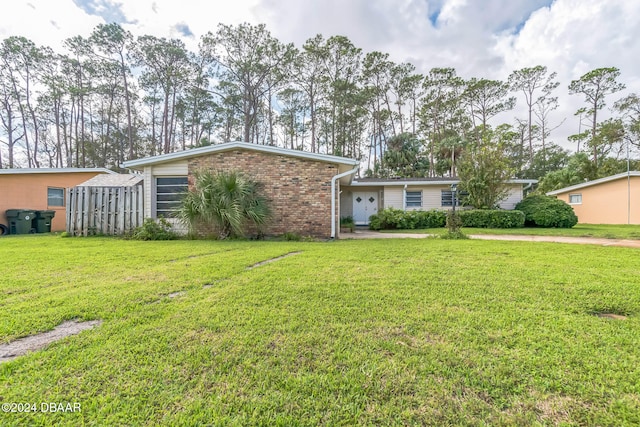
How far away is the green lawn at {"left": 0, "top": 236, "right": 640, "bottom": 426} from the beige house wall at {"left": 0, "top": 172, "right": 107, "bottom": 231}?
12463mm

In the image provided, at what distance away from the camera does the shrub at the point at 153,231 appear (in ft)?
27.0

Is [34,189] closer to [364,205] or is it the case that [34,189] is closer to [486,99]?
[364,205]

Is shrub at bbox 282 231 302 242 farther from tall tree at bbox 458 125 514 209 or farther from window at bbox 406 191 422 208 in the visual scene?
tall tree at bbox 458 125 514 209

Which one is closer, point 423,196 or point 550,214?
point 550,214

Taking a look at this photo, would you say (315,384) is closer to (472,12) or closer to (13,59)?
(472,12)

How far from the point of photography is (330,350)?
1851 millimetres

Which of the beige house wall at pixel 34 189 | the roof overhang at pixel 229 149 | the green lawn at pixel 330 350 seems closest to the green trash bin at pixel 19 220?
the beige house wall at pixel 34 189

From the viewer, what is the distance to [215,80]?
23484 mm

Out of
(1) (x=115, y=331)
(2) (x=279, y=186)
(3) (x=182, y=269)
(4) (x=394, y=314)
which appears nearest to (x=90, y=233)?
(2) (x=279, y=186)

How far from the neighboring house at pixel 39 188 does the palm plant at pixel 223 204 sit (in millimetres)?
9247

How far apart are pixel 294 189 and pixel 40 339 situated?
23.6ft

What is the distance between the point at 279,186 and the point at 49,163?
29828 millimetres

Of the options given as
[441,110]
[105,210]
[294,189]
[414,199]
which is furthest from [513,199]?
[105,210]

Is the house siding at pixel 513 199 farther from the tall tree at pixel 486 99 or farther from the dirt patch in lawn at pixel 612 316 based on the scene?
the dirt patch in lawn at pixel 612 316
